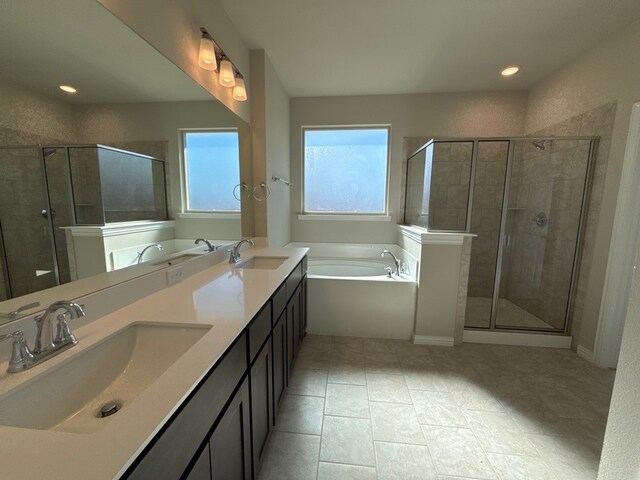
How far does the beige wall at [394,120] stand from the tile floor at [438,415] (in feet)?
5.40

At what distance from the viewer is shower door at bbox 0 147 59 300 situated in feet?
2.38

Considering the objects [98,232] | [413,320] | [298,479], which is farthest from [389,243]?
[98,232]

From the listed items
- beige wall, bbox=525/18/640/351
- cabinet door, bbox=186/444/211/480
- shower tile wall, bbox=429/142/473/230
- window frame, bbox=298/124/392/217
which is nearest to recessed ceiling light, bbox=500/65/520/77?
beige wall, bbox=525/18/640/351

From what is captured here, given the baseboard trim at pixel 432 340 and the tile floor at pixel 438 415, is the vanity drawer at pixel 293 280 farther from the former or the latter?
the baseboard trim at pixel 432 340

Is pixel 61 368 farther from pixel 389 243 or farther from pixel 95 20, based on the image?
pixel 389 243

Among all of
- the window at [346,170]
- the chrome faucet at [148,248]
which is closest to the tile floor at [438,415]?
the chrome faucet at [148,248]

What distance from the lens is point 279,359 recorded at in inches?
59.4

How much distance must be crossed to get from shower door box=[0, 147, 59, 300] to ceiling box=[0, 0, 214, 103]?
227 mm

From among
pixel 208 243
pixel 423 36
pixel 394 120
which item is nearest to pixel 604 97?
pixel 423 36

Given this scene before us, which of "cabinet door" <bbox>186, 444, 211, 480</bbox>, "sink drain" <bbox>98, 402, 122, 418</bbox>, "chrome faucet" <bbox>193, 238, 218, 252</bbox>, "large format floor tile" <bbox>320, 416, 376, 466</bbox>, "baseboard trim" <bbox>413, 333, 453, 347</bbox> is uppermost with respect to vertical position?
"chrome faucet" <bbox>193, 238, 218, 252</bbox>

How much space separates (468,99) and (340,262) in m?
2.48

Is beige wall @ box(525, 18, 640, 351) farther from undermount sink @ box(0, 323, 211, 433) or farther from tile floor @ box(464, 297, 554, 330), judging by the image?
undermount sink @ box(0, 323, 211, 433)

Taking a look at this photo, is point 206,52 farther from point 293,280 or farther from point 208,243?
point 293,280

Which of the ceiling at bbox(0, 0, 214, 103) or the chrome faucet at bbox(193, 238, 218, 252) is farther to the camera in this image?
the chrome faucet at bbox(193, 238, 218, 252)
